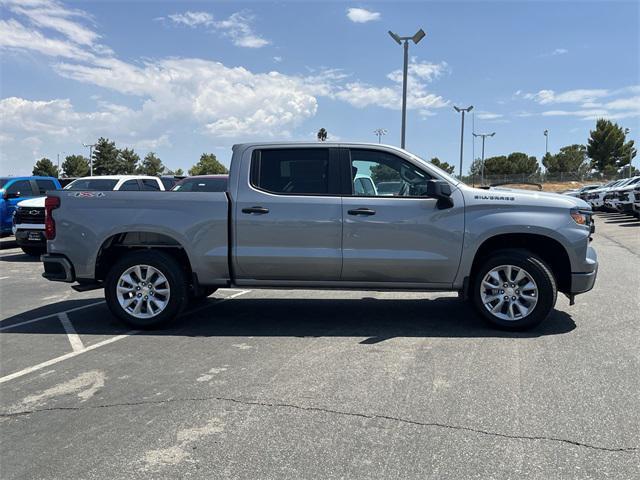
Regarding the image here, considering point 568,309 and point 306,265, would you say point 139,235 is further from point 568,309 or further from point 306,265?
point 568,309

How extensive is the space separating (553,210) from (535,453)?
3.26m

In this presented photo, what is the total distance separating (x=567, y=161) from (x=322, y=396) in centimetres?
9106

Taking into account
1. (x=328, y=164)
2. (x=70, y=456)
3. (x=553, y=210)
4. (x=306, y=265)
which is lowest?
(x=70, y=456)

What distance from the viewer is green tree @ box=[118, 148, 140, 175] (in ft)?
325

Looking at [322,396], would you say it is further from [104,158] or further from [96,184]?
[104,158]

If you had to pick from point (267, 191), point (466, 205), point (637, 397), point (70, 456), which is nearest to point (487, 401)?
point (637, 397)

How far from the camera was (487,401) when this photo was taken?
4.02 metres

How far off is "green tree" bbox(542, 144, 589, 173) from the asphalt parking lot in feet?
279

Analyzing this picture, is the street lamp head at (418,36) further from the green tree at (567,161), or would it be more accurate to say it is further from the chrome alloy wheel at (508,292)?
the green tree at (567,161)

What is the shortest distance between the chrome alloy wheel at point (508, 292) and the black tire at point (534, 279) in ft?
0.13

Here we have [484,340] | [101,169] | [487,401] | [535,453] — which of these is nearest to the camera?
[535,453]

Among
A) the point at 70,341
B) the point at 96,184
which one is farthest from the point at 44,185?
the point at 70,341

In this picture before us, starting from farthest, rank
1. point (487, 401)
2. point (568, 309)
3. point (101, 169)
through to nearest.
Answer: point (101, 169) < point (568, 309) < point (487, 401)

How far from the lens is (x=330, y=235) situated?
5934 mm
